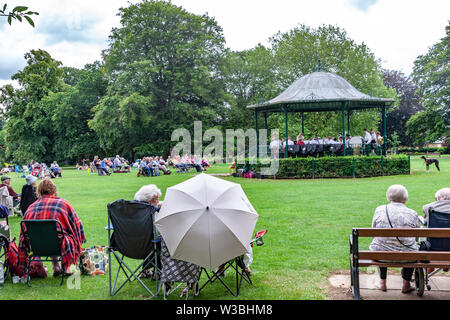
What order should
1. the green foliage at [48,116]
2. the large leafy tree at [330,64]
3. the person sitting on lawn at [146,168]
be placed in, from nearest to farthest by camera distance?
the person sitting on lawn at [146,168] < the large leafy tree at [330,64] < the green foliage at [48,116]

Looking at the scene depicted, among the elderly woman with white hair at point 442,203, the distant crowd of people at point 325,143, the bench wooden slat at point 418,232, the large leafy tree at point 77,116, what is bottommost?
the bench wooden slat at point 418,232

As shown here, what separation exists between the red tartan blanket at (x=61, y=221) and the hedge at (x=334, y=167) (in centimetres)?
1706

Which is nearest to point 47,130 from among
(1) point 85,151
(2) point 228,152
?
(1) point 85,151

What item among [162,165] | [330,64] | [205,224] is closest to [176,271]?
[205,224]

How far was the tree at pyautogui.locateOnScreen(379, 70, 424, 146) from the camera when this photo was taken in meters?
60.1

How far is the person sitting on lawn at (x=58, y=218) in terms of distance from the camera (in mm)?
5688

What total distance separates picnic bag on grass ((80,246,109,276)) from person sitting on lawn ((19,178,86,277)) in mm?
193

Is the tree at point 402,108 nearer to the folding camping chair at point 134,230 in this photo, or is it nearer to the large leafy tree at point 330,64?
the large leafy tree at point 330,64

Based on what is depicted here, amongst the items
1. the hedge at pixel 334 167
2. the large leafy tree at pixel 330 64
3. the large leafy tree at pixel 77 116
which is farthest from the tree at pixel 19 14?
the large leafy tree at pixel 77 116

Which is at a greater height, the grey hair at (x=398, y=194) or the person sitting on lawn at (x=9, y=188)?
the grey hair at (x=398, y=194)

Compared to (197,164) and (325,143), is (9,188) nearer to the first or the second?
(325,143)

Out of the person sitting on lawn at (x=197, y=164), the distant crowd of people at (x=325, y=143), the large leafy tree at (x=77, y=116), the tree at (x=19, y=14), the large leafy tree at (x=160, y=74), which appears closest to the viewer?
the tree at (x=19, y=14)

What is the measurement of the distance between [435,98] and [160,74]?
27179 millimetres

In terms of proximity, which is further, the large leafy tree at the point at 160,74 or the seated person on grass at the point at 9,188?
the large leafy tree at the point at 160,74
